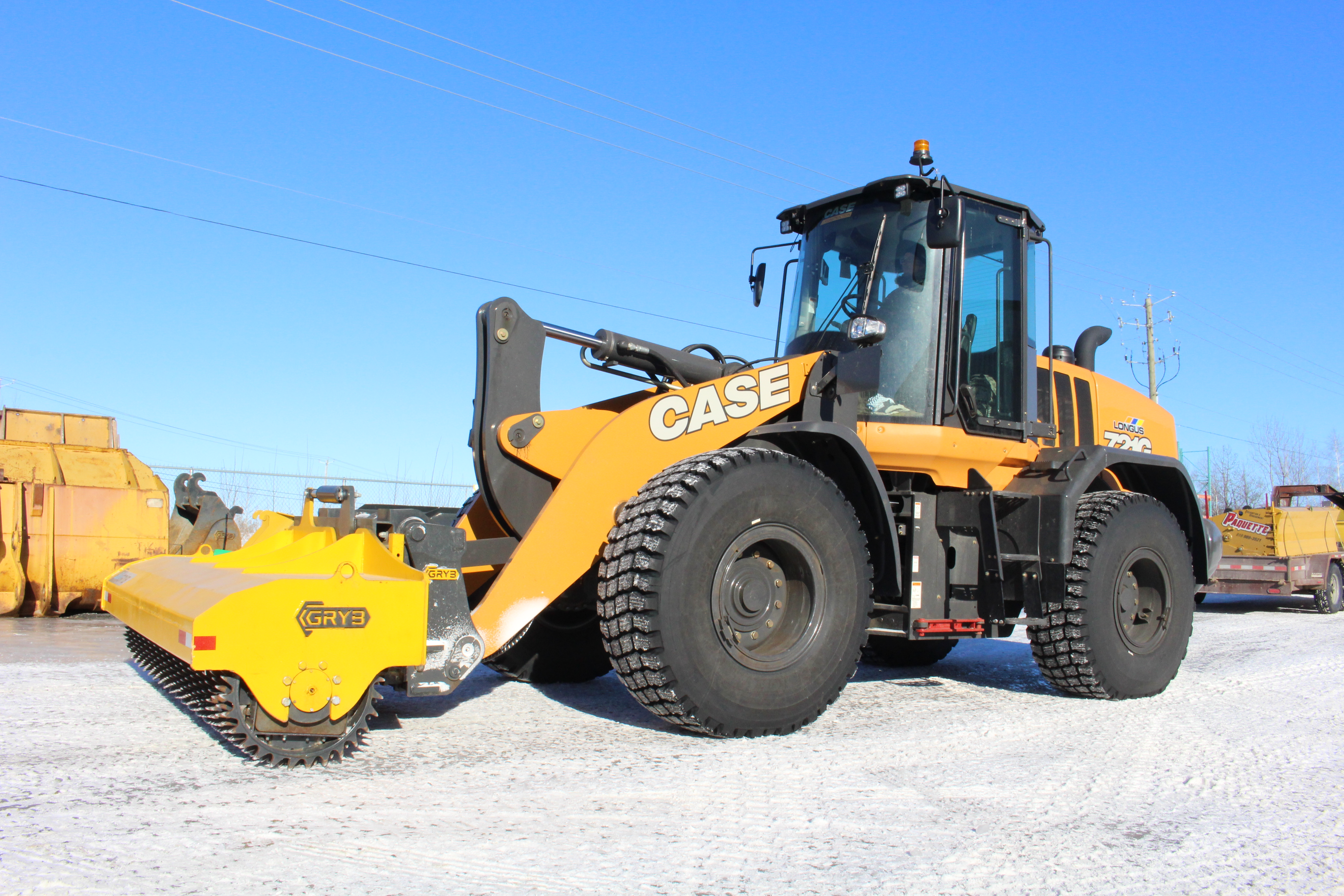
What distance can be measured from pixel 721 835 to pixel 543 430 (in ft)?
7.55

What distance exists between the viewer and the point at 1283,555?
16.1 m

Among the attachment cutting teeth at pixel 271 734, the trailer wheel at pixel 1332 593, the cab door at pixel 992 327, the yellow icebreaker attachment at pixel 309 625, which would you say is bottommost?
the trailer wheel at pixel 1332 593

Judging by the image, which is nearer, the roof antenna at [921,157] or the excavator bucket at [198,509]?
the roof antenna at [921,157]

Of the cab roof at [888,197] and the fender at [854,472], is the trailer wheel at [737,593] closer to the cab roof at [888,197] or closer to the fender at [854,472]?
the fender at [854,472]

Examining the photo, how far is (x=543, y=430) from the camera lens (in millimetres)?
4887

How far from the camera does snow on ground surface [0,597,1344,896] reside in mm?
2775

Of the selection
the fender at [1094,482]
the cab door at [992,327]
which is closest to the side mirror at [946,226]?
the cab door at [992,327]

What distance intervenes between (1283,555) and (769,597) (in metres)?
14.7

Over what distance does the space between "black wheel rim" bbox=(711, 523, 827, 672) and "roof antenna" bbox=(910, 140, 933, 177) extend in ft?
8.18

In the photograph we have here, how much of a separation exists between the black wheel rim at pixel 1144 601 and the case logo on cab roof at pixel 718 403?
8.89ft

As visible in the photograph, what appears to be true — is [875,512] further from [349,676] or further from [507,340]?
[349,676]

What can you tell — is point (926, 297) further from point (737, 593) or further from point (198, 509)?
point (198, 509)

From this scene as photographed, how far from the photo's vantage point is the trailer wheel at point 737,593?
14.0ft

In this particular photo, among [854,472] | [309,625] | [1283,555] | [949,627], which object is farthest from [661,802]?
[1283,555]
